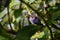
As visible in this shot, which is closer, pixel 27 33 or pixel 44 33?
pixel 27 33

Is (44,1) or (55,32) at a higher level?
(44,1)

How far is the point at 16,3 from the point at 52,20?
171mm

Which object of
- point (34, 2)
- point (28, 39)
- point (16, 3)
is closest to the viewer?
point (28, 39)

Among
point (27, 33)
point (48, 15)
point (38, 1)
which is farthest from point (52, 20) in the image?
point (27, 33)

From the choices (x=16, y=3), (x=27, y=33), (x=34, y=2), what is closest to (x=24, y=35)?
(x=27, y=33)

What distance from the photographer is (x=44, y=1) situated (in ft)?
2.89

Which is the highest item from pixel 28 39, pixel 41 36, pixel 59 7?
pixel 59 7

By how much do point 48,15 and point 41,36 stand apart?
98 millimetres

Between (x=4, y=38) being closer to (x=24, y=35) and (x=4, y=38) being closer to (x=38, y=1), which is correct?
(x=24, y=35)

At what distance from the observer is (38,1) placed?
859 millimetres

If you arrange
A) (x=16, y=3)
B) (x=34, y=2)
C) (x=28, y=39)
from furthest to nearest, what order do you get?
(x=34, y=2) → (x=16, y=3) → (x=28, y=39)

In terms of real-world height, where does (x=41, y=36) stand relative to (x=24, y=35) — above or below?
above

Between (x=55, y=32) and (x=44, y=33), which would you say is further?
(x=55, y=32)

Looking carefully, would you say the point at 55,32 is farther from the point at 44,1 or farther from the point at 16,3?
the point at 16,3
